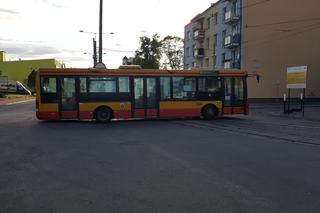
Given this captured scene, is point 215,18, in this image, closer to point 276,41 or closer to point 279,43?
point 276,41

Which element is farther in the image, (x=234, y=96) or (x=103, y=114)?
(x=234, y=96)

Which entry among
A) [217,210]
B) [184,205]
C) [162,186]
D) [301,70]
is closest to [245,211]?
[217,210]

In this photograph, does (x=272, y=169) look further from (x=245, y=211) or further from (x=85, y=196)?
(x=85, y=196)

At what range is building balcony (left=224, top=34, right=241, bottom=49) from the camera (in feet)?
150

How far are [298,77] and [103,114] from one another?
1401 cm

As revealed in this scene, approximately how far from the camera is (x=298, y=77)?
2608 cm

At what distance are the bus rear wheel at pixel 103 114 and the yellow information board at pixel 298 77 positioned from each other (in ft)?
43.5

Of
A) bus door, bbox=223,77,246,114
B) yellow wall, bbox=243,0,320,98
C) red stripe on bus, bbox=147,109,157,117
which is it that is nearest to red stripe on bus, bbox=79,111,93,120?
red stripe on bus, bbox=147,109,157,117

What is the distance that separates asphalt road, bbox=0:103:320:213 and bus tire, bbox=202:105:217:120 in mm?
8075

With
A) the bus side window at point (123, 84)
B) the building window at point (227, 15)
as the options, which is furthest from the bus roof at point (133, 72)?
the building window at point (227, 15)

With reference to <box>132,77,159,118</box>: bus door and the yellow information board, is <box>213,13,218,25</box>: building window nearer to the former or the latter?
the yellow information board

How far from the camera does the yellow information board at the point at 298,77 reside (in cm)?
2533

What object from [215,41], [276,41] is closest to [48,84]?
[276,41]

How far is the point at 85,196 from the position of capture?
5.74m
